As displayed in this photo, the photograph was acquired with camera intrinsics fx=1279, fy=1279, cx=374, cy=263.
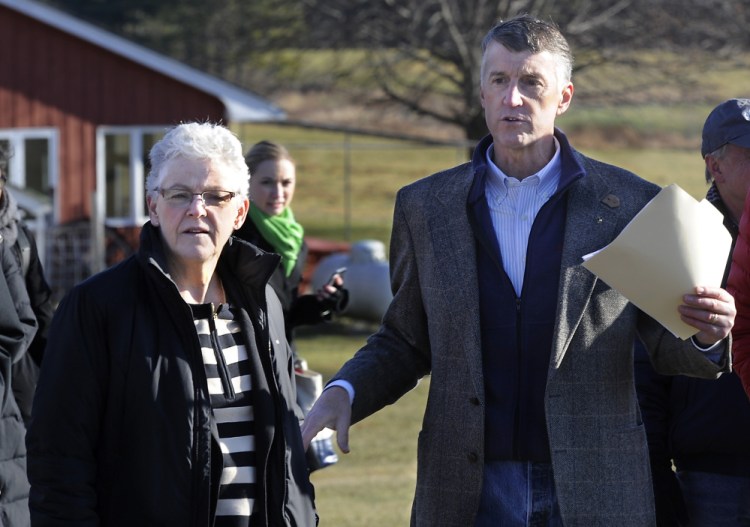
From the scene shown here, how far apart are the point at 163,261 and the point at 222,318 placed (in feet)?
0.72

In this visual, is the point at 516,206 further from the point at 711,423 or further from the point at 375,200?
the point at 375,200

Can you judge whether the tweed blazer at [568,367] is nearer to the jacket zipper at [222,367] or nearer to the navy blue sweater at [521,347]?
the navy blue sweater at [521,347]

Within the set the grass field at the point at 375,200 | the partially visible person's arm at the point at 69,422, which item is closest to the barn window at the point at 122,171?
the grass field at the point at 375,200

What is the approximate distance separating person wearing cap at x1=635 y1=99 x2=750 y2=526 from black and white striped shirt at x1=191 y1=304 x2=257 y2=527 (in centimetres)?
139

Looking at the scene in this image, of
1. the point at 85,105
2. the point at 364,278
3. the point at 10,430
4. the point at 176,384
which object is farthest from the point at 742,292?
the point at 85,105

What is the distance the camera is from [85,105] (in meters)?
20.4

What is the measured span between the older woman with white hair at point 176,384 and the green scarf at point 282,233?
2487mm

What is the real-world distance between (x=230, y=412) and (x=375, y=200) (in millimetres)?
29688

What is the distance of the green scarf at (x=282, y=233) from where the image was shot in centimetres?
584

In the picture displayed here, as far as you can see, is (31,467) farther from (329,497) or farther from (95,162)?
(95,162)

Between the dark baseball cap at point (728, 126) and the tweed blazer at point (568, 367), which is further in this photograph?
the dark baseball cap at point (728, 126)

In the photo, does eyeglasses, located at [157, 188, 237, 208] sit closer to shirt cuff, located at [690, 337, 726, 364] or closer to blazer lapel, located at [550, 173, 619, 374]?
blazer lapel, located at [550, 173, 619, 374]

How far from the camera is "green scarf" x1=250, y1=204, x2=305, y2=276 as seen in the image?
584 cm

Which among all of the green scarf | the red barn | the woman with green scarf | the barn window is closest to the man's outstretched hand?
the woman with green scarf
